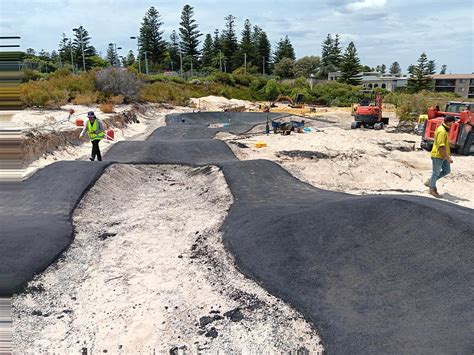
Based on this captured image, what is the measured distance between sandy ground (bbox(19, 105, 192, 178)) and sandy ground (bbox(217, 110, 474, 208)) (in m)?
4.93

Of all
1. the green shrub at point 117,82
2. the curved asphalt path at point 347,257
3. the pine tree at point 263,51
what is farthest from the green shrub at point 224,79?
the curved asphalt path at point 347,257

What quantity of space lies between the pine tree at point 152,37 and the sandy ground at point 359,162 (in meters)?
56.0

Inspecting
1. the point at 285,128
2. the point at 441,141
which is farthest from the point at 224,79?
the point at 441,141

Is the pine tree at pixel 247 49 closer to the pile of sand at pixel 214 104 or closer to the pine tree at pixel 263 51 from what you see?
the pine tree at pixel 263 51

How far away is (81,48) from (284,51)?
43.6 m

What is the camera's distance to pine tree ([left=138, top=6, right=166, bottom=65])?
69562 mm

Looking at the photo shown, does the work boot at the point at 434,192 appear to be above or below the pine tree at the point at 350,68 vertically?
below

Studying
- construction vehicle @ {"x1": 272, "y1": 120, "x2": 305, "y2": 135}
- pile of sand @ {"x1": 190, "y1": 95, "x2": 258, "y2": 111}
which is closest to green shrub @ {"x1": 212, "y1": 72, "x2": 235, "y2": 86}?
pile of sand @ {"x1": 190, "y1": 95, "x2": 258, "y2": 111}

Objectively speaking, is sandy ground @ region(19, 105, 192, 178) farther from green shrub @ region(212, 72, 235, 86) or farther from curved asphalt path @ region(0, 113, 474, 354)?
green shrub @ region(212, 72, 235, 86)

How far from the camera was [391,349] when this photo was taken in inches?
148

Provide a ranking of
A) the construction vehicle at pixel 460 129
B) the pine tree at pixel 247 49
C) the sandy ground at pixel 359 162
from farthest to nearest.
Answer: the pine tree at pixel 247 49 → the construction vehicle at pixel 460 129 → the sandy ground at pixel 359 162

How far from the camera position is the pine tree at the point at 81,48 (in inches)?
2349

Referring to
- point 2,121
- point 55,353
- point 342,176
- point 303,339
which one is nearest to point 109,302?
point 55,353

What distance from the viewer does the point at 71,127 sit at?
15.8 metres
